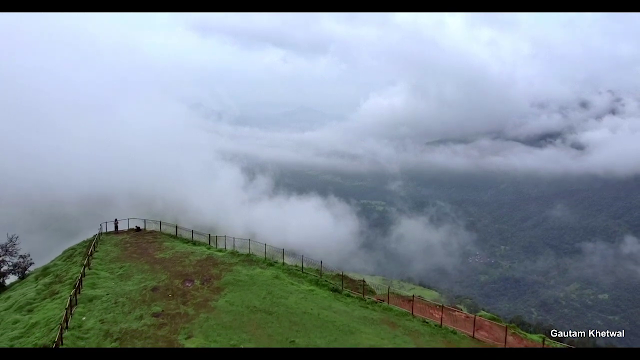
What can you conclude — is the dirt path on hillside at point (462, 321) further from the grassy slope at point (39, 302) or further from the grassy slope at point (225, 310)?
the grassy slope at point (39, 302)

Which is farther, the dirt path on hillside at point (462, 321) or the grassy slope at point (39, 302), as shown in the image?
the grassy slope at point (39, 302)

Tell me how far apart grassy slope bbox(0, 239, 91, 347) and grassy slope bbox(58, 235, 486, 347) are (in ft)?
5.28

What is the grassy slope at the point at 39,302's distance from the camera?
3059 centimetres

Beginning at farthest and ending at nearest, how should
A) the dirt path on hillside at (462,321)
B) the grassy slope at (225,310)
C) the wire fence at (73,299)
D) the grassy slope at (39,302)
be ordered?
the grassy slope at (39,302)
the dirt path on hillside at (462,321)
the grassy slope at (225,310)
the wire fence at (73,299)

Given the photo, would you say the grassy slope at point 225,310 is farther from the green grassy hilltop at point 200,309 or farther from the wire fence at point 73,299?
the wire fence at point 73,299

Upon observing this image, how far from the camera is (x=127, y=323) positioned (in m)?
30.1

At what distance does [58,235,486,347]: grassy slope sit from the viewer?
2792cm

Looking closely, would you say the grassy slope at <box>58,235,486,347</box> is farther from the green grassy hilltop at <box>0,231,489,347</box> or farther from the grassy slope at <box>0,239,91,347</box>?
the grassy slope at <box>0,239,91,347</box>

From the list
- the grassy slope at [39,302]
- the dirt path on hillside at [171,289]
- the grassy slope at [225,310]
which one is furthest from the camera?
Answer: the grassy slope at [39,302]

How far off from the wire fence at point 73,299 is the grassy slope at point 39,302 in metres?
0.78

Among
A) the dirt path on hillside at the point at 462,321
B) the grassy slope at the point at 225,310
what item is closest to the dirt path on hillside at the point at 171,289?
the grassy slope at the point at 225,310

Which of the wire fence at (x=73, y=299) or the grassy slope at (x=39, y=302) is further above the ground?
the wire fence at (x=73, y=299)

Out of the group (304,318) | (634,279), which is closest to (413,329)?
(304,318)

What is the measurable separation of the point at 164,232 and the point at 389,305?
95.3ft
